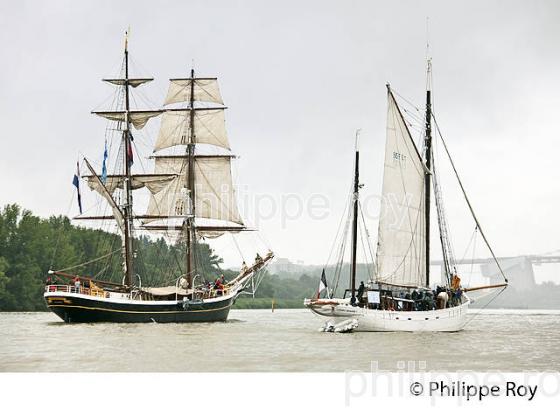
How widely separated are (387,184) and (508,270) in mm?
3190

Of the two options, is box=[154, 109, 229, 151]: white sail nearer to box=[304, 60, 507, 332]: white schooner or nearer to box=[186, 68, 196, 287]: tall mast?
box=[186, 68, 196, 287]: tall mast

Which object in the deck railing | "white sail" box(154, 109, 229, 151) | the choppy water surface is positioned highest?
"white sail" box(154, 109, 229, 151)

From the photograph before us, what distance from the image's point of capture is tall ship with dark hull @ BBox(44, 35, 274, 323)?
2153 centimetres

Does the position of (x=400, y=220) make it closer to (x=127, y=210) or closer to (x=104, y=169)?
(x=104, y=169)

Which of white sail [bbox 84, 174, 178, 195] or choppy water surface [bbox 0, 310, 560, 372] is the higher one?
white sail [bbox 84, 174, 178, 195]

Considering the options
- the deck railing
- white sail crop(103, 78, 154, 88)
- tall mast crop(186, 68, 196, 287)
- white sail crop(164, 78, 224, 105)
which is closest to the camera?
white sail crop(103, 78, 154, 88)

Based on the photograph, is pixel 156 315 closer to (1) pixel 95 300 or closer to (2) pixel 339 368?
(1) pixel 95 300

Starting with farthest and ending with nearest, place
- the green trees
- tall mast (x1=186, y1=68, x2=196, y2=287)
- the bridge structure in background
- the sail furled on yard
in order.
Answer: tall mast (x1=186, y1=68, x2=196, y2=287) → the green trees → the sail furled on yard → the bridge structure in background

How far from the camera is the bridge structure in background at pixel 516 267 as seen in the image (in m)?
15.0

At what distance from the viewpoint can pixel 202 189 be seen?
83.9 ft

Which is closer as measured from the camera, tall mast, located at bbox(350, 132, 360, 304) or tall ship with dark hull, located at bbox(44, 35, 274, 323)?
tall mast, located at bbox(350, 132, 360, 304)

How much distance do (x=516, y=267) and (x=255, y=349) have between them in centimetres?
550

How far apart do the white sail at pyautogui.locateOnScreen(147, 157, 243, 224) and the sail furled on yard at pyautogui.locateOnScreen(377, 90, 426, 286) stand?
7.38 meters

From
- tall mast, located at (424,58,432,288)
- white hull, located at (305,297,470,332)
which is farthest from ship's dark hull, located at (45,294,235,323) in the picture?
tall mast, located at (424,58,432,288)
